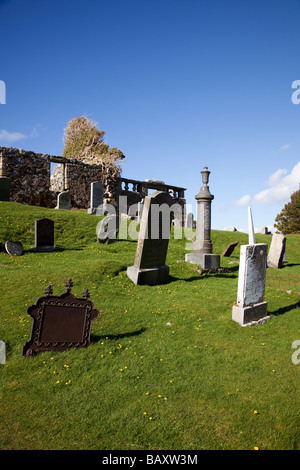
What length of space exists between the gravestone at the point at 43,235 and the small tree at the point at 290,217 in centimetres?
3552

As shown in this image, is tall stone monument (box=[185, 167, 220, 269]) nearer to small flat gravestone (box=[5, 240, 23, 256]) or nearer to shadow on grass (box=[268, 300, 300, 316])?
shadow on grass (box=[268, 300, 300, 316])

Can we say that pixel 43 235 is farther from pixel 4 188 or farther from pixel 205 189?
pixel 4 188

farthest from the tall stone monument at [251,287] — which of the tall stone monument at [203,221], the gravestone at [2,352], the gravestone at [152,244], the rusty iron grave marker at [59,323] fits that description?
the tall stone monument at [203,221]

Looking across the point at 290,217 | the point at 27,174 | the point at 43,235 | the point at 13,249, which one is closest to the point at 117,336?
the point at 13,249

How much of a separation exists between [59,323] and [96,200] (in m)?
17.1

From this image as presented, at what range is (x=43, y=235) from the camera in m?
12.6

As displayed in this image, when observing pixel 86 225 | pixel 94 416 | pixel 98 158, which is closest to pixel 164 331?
pixel 94 416

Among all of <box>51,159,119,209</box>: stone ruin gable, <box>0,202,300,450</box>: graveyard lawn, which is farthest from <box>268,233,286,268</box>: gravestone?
<box>51,159,119,209</box>: stone ruin gable

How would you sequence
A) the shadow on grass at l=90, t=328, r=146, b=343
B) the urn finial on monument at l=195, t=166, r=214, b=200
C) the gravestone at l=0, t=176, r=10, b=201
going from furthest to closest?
the gravestone at l=0, t=176, r=10, b=201
the urn finial on monument at l=195, t=166, r=214, b=200
the shadow on grass at l=90, t=328, r=146, b=343

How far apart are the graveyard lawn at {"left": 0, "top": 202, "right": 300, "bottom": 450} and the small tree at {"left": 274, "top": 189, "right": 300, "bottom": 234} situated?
3503cm

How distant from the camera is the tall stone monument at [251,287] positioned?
6.57 meters

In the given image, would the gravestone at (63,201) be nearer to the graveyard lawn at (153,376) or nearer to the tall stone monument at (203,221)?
the tall stone monument at (203,221)

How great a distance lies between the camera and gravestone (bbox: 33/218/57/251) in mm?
12375
